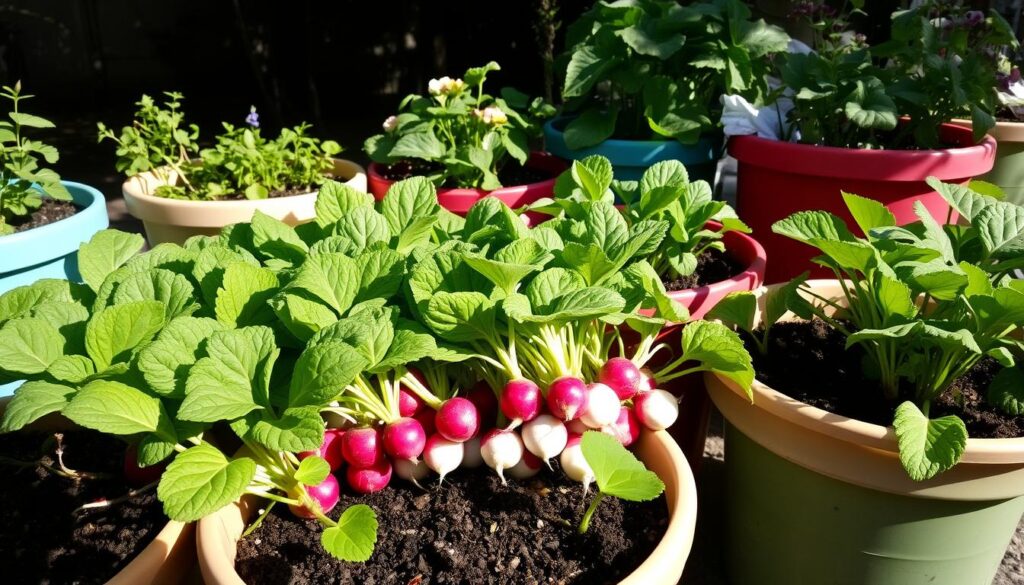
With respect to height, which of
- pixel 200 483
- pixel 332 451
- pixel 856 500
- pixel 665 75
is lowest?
pixel 856 500

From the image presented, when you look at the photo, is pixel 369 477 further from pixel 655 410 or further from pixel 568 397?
pixel 655 410

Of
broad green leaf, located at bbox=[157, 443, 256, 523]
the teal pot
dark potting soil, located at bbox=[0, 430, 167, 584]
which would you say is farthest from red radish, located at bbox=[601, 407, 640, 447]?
the teal pot

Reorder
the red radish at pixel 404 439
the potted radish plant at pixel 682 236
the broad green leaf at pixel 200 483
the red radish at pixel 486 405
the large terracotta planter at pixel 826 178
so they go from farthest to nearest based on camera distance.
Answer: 1. the large terracotta planter at pixel 826 178
2. the potted radish plant at pixel 682 236
3. the red radish at pixel 486 405
4. the red radish at pixel 404 439
5. the broad green leaf at pixel 200 483

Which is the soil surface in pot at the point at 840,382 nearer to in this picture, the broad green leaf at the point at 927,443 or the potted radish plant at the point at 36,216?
the broad green leaf at the point at 927,443

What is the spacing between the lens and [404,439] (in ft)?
3.02

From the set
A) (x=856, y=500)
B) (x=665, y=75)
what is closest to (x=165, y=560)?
(x=856, y=500)

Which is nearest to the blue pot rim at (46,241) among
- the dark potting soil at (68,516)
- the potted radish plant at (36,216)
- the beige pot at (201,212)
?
the potted radish plant at (36,216)

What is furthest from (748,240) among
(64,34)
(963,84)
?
(64,34)

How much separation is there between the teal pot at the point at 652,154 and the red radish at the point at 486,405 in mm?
845

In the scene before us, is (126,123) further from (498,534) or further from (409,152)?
(498,534)

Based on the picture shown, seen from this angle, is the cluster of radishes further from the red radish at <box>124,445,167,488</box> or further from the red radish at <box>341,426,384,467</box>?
the red radish at <box>124,445,167,488</box>

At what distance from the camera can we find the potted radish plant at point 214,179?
1679mm

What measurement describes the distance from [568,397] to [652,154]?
986 mm

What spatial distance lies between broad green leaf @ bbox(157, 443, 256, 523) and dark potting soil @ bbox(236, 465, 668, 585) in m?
0.14
